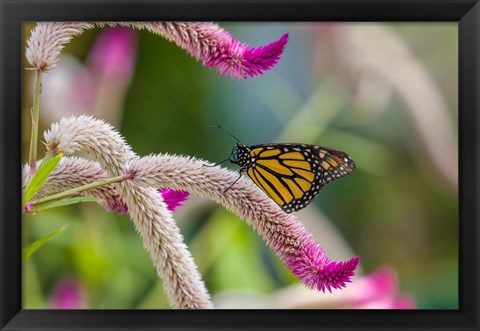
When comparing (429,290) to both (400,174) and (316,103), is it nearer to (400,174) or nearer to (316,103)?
(400,174)

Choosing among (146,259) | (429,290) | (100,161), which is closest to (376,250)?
(429,290)

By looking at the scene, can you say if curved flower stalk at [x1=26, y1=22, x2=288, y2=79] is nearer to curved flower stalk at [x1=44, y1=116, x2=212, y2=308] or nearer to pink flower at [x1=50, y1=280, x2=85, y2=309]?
curved flower stalk at [x1=44, y1=116, x2=212, y2=308]

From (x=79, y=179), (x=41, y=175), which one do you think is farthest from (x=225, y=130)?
(x=41, y=175)

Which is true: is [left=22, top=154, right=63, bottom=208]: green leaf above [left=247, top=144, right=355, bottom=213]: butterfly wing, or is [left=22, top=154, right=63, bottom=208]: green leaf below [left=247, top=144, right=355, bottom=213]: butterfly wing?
below

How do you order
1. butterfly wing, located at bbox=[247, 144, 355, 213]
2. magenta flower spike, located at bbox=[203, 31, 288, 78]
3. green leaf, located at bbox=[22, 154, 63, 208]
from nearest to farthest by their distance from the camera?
green leaf, located at bbox=[22, 154, 63, 208] → magenta flower spike, located at bbox=[203, 31, 288, 78] → butterfly wing, located at bbox=[247, 144, 355, 213]

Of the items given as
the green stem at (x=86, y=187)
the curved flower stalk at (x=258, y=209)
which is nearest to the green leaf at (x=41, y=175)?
the green stem at (x=86, y=187)

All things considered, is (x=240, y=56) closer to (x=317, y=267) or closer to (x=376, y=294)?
(x=317, y=267)

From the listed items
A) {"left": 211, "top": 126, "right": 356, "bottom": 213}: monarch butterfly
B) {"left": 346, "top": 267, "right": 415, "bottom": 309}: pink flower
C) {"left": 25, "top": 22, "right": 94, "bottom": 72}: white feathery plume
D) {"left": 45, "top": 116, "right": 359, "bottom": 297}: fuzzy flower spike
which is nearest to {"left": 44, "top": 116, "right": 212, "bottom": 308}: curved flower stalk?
{"left": 45, "top": 116, "right": 359, "bottom": 297}: fuzzy flower spike

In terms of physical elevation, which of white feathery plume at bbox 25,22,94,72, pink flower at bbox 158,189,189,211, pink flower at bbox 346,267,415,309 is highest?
white feathery plume at bbox 25,22,94,72
